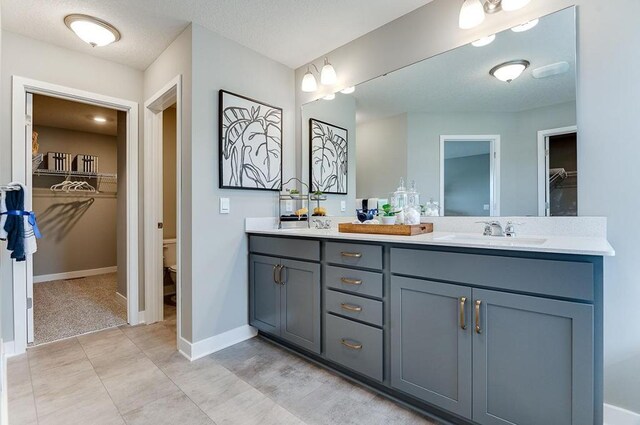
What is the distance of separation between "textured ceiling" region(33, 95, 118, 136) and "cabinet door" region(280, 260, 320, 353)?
326cm

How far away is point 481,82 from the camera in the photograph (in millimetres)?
1896

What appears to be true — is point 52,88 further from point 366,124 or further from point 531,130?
point 531,130

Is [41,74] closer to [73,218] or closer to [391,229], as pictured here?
[391,229]

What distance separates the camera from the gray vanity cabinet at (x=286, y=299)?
2.02 meters

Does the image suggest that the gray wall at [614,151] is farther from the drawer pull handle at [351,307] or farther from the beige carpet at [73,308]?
the beige carpet at [73,308]

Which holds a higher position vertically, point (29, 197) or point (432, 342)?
point (29, 197)

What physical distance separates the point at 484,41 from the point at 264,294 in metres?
2.27

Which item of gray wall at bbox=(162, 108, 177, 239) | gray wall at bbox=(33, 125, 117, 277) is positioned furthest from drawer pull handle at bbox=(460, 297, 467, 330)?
gray wall at bbox=(33, 125, 117, 277)

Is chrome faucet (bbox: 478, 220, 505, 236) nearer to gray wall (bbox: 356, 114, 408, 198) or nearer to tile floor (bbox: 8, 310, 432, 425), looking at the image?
gray wall (bbox: 356, 114, 408, 198)

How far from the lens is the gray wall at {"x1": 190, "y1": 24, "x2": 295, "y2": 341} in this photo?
2213mm

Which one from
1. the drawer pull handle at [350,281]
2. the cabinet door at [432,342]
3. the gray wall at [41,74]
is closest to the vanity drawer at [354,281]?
the drawer pull handle at [350,281]

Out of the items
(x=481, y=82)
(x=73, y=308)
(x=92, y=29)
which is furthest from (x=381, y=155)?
(x=73, y=308)

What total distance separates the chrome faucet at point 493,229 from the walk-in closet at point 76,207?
337 centimetres

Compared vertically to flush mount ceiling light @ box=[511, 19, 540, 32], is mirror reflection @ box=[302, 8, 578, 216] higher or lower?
lower
